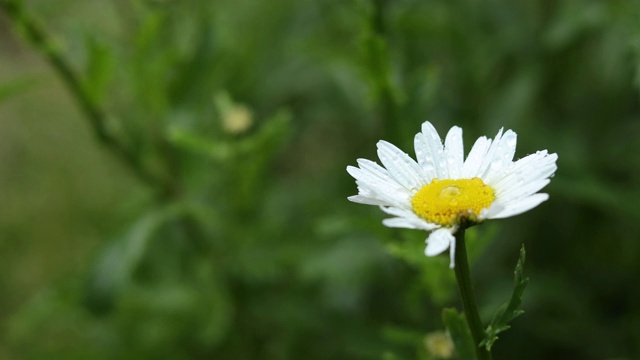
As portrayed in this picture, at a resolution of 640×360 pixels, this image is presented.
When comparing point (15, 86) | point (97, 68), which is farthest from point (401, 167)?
point (15, 86)

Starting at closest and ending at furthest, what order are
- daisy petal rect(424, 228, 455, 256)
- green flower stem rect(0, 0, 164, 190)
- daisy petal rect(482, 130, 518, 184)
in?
daisy petal rect(424, 228, 455, 256) < daisy petal rect(482, 130, 518, 184) < green flower stem rect(0, 0, 164, 190)

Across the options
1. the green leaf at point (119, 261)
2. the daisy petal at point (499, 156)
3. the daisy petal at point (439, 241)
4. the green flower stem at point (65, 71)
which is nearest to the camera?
the daisy petal at point (439, 241)

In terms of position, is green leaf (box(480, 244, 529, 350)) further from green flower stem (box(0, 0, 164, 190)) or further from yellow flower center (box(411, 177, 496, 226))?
green flower stem (box(0, 0, 164, 190))

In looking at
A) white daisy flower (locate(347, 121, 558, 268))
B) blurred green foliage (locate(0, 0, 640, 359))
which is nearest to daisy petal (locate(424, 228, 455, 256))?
white daisy flower (locate(347, 121, 558, 268))

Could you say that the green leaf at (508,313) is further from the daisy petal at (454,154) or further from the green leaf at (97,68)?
the green leaf at (97,68)

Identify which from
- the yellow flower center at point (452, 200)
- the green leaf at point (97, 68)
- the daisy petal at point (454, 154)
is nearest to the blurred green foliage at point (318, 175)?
the green leaf at point (97, 68)

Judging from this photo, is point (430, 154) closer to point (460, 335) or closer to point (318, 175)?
point (460, 335)

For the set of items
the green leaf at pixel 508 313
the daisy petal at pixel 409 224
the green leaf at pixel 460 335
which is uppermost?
the daisy petal at pixel 409 224
